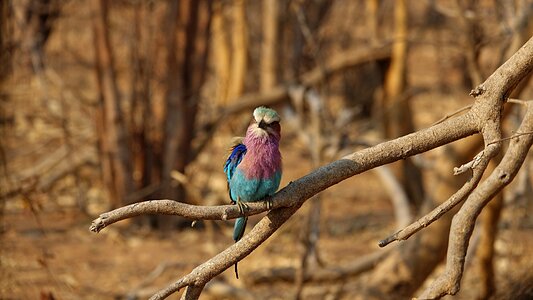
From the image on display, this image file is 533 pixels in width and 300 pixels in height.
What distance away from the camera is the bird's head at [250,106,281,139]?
267 cm

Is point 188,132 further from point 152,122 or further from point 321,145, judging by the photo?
point 321,145

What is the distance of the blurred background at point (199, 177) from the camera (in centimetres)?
564

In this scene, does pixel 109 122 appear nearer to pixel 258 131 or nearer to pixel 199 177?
pixel 199 177

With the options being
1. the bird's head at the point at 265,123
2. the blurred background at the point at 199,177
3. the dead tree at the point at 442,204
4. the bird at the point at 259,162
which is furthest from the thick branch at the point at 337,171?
the blurred background at the point at 199,177

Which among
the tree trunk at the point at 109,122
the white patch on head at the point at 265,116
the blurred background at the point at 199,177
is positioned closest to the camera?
the white patch on head at the point at 265,116

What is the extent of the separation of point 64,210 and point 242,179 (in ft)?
21.9

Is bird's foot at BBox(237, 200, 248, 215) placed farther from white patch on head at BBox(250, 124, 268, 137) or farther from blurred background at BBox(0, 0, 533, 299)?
blurred background at BBox(0, 0, 533, 299)

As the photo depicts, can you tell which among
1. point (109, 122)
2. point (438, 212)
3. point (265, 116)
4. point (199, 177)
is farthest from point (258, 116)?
point (199, 177)

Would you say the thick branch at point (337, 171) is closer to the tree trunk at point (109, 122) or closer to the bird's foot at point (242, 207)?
the bird's foot at point (242, 207)

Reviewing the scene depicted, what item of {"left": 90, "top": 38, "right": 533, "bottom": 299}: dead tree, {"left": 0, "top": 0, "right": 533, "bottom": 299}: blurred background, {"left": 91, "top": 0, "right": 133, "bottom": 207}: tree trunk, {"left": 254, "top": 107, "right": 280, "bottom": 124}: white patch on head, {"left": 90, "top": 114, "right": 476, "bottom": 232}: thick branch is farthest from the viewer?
{"left": 91, "top": 0, "right": 133, "bottom": 207}: tree trunk

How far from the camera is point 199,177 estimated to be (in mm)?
10062

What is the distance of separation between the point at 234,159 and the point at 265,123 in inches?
9.2

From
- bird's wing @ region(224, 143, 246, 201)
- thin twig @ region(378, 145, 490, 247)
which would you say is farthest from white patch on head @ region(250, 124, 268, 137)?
thin twig @ region(378, 145, 490, 247)

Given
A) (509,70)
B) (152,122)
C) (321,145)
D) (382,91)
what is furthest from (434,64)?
(509,70)
